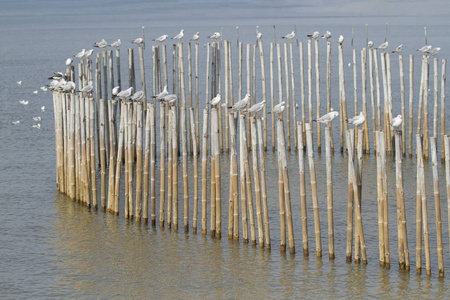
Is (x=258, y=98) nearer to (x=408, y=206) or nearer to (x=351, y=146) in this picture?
(x=408, y=206)

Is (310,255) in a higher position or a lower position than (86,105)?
lower

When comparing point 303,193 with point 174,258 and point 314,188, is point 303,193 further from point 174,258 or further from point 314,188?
point 174,258

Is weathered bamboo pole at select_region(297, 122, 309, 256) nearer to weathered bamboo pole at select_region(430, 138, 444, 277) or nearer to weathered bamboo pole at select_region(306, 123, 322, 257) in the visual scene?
weathered bamboo pole at select_region(306, 123, 322, 257)

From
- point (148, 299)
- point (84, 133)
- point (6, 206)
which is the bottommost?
point (148, 299)

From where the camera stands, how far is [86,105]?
803 inches

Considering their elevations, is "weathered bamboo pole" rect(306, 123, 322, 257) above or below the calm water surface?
above

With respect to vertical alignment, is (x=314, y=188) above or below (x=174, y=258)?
above

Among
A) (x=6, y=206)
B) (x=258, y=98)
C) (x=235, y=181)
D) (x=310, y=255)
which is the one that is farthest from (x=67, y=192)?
(x=258, y=98)

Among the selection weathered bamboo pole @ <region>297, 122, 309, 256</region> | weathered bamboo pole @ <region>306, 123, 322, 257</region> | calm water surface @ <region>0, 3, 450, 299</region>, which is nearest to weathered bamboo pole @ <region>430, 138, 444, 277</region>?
calm water surface @ <region>0, 3, 450, 299</region>

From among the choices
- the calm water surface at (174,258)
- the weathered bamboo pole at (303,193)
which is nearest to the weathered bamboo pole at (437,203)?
the calm water surface at (174,258)

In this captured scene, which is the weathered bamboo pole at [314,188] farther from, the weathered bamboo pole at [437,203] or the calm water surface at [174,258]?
the weathered bamboo pole at [437,203]

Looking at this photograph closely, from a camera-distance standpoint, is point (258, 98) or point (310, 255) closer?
point (310, 255)

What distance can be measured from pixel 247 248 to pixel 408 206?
5419 mm

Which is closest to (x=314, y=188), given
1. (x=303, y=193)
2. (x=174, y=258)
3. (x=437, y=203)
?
(x=303, y=193)
